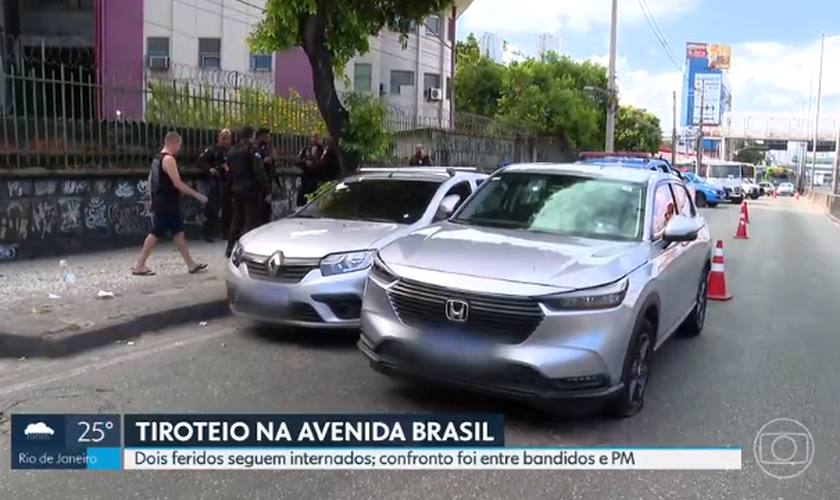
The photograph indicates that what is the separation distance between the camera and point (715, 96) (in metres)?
102

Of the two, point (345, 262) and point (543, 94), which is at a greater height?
point (543, 94)

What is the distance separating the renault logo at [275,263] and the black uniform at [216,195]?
5025mm

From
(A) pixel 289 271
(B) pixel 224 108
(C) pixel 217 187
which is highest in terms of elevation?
(B) pixel 224 108

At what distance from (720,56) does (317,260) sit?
398 ft

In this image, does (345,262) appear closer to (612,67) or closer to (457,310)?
(457,310)

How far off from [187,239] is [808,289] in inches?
356

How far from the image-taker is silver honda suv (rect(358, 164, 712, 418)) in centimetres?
455

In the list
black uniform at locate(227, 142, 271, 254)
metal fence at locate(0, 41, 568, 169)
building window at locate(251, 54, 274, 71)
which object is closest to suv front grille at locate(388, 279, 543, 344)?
black uniform at locate(227, 142, 271, 254)

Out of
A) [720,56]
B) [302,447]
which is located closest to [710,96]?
[720,56]

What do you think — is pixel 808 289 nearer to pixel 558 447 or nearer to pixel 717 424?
pixel 717 424

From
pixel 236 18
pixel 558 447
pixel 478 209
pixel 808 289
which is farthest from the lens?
pixel 236 18

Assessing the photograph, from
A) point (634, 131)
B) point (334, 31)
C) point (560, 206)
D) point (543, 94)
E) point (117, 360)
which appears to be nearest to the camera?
point (560, 206)

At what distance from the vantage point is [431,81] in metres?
38.1

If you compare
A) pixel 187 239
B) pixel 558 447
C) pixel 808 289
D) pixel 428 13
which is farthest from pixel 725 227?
pixel 558 447
